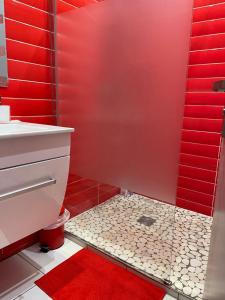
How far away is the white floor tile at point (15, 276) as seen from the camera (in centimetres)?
113

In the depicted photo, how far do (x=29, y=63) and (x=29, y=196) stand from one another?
0.86 metres

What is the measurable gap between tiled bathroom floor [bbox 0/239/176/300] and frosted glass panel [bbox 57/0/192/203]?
1.76 ft

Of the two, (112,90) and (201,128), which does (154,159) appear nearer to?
(112,90)

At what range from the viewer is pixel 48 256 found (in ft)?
4.60

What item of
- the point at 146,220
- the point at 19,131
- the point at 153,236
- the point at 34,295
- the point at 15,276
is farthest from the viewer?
the point at 146,220

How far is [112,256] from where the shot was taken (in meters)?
1.39

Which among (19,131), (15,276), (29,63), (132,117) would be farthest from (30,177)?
(29,63)

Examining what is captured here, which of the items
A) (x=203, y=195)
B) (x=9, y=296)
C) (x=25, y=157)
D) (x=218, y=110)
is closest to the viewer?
(x=25, y=157)

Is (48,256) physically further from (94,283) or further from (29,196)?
(29,196)

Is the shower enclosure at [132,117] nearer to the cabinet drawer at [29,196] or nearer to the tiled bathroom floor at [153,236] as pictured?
the tiled bathroom floor at [153,236]

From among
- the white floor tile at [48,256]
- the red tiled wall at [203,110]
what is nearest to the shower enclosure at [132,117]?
the white floor tile at [48,256]

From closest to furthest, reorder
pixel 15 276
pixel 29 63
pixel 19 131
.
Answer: pixel 19 131 → pixel 15 276 → pixel 29 63

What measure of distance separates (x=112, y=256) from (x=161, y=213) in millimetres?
563

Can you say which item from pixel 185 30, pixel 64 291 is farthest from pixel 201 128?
pixel 64 291
